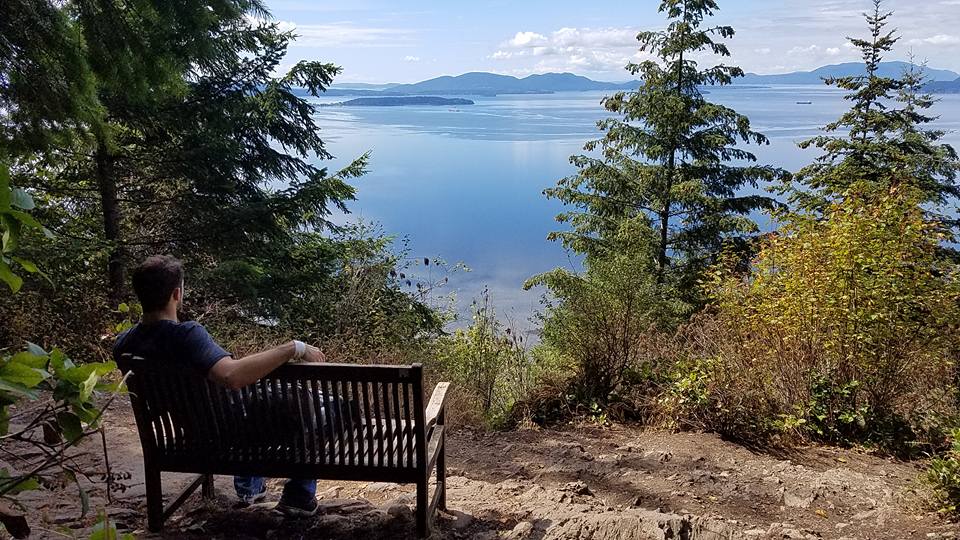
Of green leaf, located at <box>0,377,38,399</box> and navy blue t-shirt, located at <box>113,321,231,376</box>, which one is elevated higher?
green leaf, located at <box>0,377,38,399</box>

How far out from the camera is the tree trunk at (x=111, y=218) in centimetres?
1088

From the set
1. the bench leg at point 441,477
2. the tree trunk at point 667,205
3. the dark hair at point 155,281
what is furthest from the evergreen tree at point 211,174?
the tree trunk at point 667,205

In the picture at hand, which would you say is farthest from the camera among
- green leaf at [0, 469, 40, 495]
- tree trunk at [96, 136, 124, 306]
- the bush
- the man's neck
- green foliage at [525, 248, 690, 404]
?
tree trunk at [96, 136, 124, 306]

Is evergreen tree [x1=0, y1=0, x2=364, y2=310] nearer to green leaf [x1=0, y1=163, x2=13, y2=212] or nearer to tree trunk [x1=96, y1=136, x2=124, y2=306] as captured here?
tree trunk [x1=96, y1=136, x2=124, y2=306]

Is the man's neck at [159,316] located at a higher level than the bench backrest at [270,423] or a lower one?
higher

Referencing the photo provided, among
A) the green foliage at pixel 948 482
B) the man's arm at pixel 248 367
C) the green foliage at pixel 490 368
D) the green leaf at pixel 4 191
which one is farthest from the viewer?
the green foliage at pixel 490 368

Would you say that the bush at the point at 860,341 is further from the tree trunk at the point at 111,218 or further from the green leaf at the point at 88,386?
the tree trunk at the point at 111,218

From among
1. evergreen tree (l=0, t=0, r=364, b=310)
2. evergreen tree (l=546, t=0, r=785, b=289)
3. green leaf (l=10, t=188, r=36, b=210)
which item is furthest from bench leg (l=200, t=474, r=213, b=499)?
evergreen tree (l=546, t=0, r=785, b=289)

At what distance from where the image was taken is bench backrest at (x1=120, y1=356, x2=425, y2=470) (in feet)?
10.1

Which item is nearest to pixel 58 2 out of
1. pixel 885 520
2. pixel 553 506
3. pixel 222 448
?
pixel 222 448

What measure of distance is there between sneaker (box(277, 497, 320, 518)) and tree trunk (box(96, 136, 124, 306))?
8.42 m

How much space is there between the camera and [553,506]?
396 centimetres

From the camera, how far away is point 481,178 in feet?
251

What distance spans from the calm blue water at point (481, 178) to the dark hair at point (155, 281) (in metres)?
15.6
